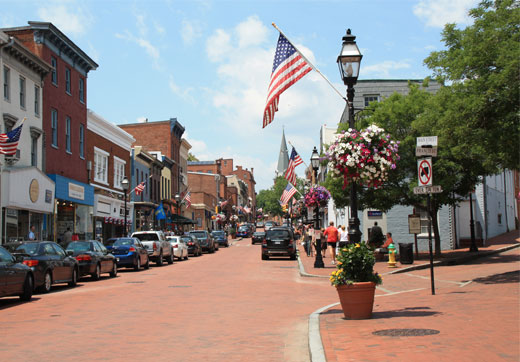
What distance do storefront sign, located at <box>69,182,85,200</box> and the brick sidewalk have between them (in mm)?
24396

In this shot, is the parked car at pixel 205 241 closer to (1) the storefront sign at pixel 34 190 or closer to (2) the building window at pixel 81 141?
(2) the building window at pixel 81 141

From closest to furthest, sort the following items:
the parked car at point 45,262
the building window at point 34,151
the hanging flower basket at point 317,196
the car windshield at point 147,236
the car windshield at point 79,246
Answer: the parked car at point 45,262 < the car windshield at point 79,246 < the car windshield at point 147,236 < the building window at point 34,151 < the hanging flower basket at point 317,196

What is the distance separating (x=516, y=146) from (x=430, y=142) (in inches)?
156

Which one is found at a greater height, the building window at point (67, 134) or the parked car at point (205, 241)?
the building window at point (67, 134)

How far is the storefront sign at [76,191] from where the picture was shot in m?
35.8

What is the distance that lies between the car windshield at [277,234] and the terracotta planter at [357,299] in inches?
957

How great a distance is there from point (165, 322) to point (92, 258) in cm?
1160

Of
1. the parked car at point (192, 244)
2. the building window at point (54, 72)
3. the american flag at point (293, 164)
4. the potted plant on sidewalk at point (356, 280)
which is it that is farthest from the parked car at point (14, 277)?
the parked car at point (192, 244)

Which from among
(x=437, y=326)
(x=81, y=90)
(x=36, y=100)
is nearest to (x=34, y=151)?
(x=36, y=100)

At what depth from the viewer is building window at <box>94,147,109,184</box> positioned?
41.9 meters

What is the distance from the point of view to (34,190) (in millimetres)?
29984

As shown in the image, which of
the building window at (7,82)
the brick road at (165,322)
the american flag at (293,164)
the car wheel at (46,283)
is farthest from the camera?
the american flag at (293,164)

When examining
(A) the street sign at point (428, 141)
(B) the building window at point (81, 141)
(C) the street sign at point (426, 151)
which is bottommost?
(C) the street sign at point (426, 151)

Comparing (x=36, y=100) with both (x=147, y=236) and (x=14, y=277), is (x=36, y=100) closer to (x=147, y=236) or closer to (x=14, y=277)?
(x=147, y=236)
